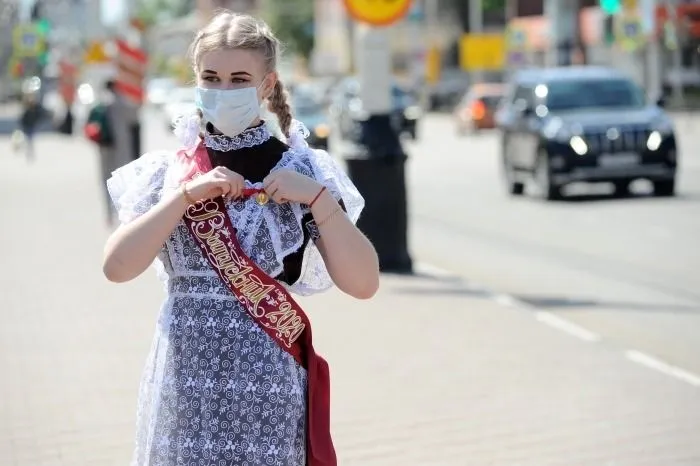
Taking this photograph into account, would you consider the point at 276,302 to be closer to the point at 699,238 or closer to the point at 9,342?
the point at 9,342

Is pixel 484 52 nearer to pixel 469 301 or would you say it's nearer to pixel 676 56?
pixel 676 56

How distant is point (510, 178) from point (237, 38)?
67.1 ft

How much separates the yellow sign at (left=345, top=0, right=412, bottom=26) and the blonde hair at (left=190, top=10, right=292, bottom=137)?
32.3 ft

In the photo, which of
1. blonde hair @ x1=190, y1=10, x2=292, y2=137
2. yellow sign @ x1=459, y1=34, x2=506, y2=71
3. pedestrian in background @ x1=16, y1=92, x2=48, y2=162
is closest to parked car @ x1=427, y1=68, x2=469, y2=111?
yellow sign @ x1=459, y1=34, x2=506, y2=71

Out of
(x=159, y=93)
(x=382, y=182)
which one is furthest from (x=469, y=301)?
(x=159, y=93)

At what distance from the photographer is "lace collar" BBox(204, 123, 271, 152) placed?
3.73 meters

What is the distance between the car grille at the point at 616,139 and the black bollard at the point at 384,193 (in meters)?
8.44

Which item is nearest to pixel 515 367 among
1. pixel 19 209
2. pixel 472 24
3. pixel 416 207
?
pixel 416 207

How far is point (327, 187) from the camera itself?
12.3 feet

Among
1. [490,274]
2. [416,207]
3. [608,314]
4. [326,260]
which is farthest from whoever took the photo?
[416,207]

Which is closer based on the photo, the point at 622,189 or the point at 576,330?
the point at 576,330

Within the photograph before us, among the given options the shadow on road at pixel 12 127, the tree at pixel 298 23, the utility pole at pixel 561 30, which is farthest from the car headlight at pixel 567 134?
the tree at pixel 298 23

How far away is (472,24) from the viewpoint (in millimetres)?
102625

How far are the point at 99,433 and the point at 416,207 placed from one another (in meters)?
15.4
